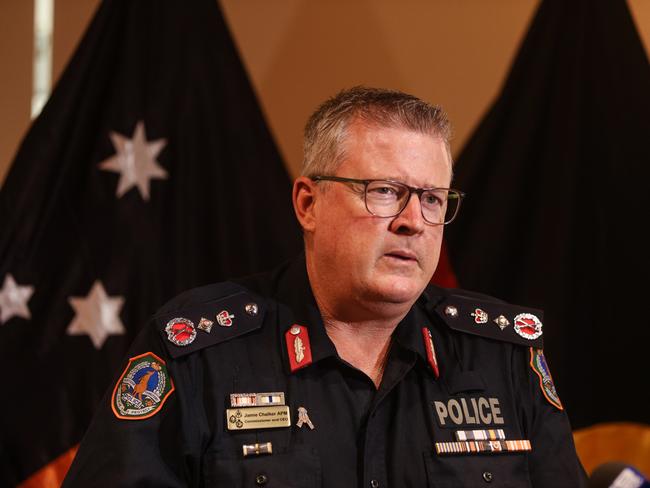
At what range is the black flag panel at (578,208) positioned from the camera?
9.07 ft

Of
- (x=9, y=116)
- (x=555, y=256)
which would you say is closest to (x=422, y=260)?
(x=555, y=256)

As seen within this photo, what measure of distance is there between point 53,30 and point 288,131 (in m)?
0.99

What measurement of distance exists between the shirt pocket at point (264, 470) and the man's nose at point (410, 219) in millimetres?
517

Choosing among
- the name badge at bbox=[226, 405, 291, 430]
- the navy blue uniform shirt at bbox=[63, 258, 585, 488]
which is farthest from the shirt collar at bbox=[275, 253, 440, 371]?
the name badge at bbox=[226, 405, 291, 430]

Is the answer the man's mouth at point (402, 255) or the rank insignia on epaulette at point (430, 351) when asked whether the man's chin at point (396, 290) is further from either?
the rank insignia on epaulette at point (430, 351)

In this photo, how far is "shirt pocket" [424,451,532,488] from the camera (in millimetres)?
1704

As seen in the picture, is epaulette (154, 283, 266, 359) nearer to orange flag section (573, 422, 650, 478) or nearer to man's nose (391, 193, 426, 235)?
man's nose (391, 193, 426, 235)

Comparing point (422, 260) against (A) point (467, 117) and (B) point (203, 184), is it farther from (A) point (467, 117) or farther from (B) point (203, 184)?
(A) point (467, 117)

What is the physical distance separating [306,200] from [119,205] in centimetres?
104

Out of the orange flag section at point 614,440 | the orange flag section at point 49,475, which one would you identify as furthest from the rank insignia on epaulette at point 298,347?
the orange flag section at point 614,440

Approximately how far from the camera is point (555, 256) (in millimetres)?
2762

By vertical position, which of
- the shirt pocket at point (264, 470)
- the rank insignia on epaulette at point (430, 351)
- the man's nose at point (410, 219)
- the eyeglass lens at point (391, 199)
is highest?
the eyeglass lens at point (391, 199)

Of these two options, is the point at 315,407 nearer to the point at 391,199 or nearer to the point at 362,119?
the point at 391,199

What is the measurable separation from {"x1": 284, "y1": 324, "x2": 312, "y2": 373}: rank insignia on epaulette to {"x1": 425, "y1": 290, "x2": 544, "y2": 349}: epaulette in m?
0.39
